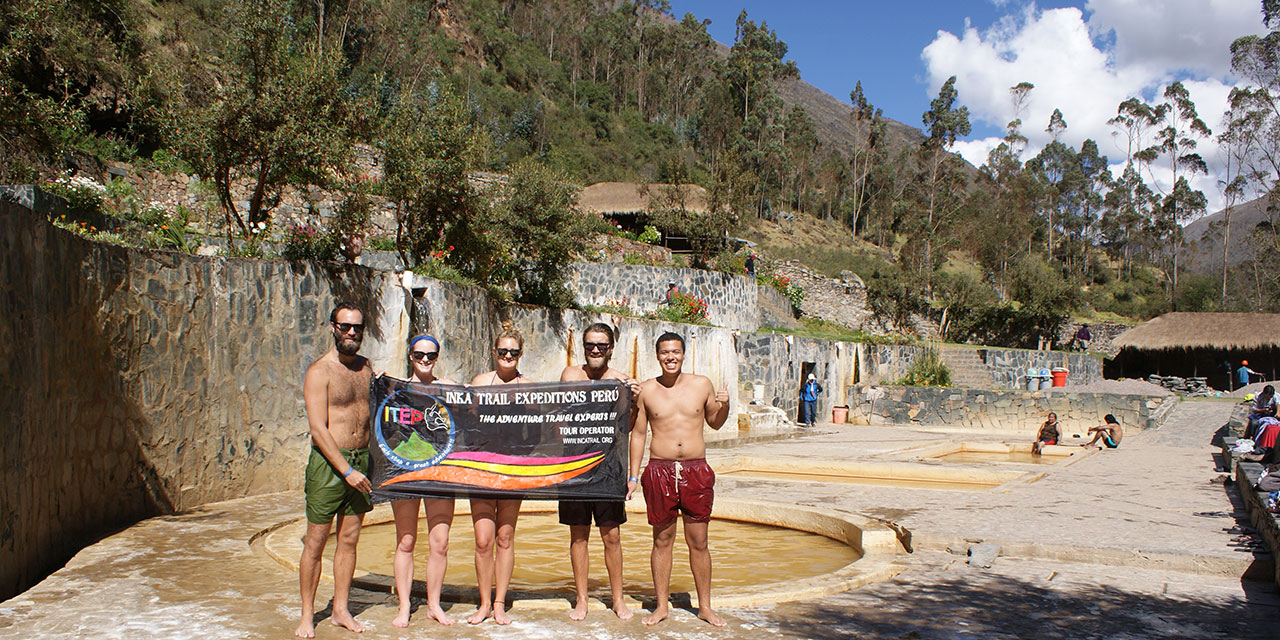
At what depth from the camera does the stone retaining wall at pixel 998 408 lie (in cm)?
2008

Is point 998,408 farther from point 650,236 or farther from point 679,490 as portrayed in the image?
point 679,490

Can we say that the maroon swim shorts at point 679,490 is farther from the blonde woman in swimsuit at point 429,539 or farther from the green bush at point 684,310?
the green bush at point 684,310

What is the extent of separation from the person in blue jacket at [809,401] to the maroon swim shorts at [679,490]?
17987 millimetres

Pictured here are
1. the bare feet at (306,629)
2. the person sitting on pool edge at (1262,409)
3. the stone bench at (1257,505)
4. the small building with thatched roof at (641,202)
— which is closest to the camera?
the bare feet at (306,629)

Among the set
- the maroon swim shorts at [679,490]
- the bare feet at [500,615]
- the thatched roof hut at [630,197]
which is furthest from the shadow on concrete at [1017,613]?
the thatched roof hut at [630,197]

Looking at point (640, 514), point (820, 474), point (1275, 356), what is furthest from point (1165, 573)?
point (1275, 356)

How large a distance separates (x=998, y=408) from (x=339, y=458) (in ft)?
67.1

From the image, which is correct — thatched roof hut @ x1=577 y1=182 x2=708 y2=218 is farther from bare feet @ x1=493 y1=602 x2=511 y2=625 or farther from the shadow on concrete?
bare feet @ x1=493 y1=602 x2=511 y2=625

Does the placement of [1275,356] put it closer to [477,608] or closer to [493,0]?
[477,608]

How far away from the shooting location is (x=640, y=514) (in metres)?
8.33

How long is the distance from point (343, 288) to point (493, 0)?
6236cm

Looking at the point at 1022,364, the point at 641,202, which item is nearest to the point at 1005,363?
the point at 1022,364

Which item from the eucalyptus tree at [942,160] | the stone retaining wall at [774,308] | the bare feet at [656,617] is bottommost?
the bare feet at [656,617]

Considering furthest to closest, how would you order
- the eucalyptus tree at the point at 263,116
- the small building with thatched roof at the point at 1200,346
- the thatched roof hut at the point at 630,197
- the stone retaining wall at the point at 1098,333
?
the stone retaining wall at the point at 1098,333 → the small building with thatched roof at the point at 1200,346 → the thatched roof hut at the point at 630,197 → the eucalyptus tree at the point at 263,116
